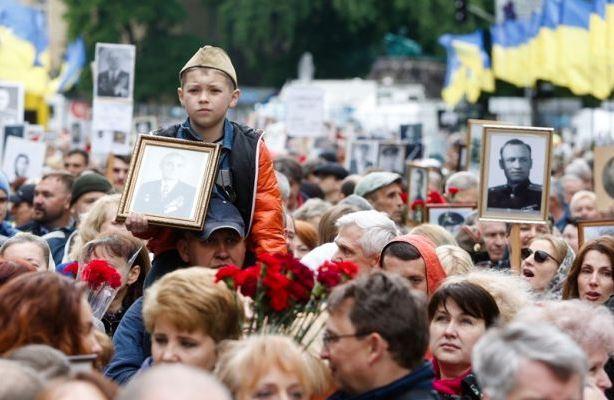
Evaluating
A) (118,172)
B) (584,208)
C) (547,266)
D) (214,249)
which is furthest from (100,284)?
(118,172)

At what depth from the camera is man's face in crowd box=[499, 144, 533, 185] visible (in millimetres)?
11430

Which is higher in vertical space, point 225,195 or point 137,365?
Answer: point 225,195

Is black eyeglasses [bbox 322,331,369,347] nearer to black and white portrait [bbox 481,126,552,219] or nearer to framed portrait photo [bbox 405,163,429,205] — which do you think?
black and white portrait [bbox 481,126,552,219]

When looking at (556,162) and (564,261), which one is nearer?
(564,261)

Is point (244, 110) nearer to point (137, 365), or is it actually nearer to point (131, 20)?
point (131, 20)

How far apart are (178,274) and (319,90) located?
16.0 meters

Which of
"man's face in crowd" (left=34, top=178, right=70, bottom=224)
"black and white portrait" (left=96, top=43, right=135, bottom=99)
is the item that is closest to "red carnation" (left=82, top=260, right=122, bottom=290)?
"man's face in crowd" (left=34, top=178, right=70, bottom=224)

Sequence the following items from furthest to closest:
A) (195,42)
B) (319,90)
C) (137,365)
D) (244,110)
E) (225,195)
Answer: (195,42)
(244,110)
(319,90)
(225,195)
(137,365)

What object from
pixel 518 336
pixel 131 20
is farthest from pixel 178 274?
pixel 131 20

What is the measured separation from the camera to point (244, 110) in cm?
5841

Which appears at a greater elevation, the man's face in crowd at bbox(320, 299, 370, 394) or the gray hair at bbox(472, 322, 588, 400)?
the gray hair at bbox(472, 322, 588, 400)

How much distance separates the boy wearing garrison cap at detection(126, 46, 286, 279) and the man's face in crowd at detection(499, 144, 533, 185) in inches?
147

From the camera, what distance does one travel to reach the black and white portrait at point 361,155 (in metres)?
20.9

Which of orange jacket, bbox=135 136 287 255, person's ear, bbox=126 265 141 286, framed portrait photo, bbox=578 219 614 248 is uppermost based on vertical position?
orange jacket, bbox=135 136 287 255
